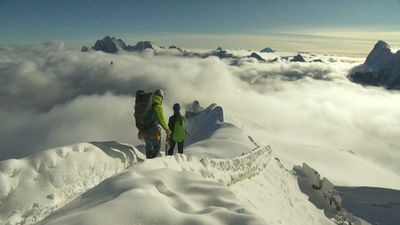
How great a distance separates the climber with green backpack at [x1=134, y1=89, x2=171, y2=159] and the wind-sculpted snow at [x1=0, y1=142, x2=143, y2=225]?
127 cm

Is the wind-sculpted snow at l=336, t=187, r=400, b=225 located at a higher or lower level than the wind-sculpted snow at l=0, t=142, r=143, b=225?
lower

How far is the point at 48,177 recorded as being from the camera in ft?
34.1

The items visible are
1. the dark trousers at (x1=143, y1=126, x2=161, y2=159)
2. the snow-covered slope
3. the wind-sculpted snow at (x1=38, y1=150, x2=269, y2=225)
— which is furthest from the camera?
the dark trousers at (x1=143, y1=126, x2=161, y2=159)

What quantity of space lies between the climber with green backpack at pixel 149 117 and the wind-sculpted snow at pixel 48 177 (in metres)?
1.27

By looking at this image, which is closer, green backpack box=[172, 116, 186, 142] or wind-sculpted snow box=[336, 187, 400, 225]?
green backpack box=[172, 116, 186, 142]

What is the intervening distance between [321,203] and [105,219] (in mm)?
19289

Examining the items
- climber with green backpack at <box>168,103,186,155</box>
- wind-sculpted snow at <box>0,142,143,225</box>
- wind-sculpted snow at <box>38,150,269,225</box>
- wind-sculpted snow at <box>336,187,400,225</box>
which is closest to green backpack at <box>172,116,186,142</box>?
climber with green backpack at <box>168,103,186,155</box>

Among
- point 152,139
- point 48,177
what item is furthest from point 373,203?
point 48,177

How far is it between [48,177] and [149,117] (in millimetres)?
4319

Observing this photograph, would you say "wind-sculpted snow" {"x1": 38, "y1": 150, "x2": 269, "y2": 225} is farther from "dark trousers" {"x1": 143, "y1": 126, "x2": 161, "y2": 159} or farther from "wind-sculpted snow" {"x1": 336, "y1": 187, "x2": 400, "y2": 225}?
"wind-sculpted snow" {"x1": 336, "y1": 187, "x2": 400, "y2": 225}

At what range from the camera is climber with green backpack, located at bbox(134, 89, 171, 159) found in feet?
45.1

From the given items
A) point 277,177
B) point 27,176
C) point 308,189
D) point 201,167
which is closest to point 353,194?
point 308,189

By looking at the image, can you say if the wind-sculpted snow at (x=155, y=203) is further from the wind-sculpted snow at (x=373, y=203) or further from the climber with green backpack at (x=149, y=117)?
the wind-sculpted snow at (x=373, y=203)

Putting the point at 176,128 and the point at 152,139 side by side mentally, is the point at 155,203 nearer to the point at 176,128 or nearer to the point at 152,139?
the point at 152,139
